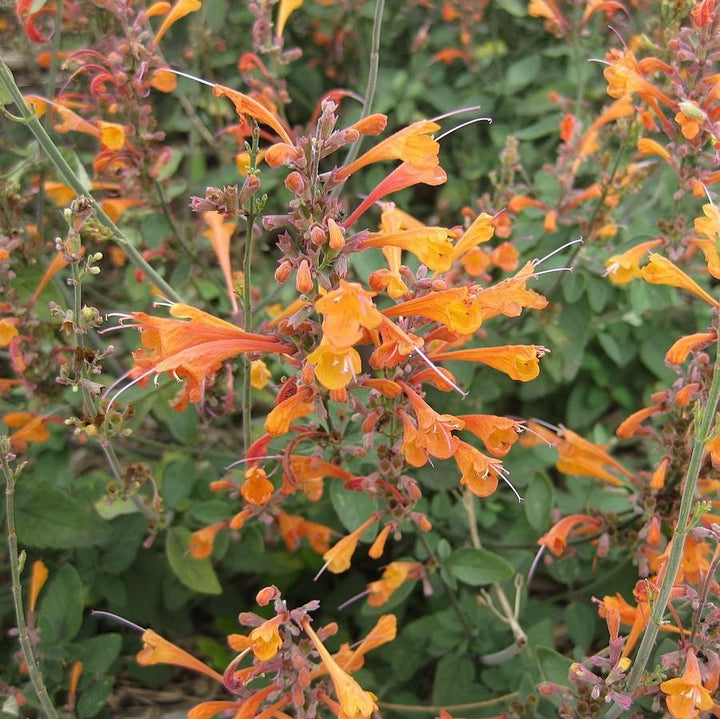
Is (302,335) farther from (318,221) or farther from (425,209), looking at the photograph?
(425,209)

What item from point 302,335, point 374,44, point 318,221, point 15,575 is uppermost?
point 374,44

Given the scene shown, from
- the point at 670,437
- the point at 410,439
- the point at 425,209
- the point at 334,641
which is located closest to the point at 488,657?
the point at 334,641

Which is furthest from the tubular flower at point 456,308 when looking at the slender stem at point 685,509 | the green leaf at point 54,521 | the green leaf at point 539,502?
the green leaf at point 54,521

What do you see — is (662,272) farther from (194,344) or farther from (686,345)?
(194,344)

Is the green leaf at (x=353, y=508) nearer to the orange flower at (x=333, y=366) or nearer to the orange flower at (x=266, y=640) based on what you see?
the orange flower at (x=266, y=640)

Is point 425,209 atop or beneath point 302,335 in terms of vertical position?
beneath

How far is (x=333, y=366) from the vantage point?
1.71 m

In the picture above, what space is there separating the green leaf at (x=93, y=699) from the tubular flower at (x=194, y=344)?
44.8 inches

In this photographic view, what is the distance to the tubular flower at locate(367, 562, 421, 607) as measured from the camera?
2480 mm

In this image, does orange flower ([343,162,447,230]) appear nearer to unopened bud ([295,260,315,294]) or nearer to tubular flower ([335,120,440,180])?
tubular flower ([335,120,440,180])

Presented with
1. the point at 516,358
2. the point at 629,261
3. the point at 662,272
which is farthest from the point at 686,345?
the point at 629,261

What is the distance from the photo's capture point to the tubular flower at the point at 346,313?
1577mm

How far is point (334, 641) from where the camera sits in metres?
3.08

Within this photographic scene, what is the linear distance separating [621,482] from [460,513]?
0.55m
